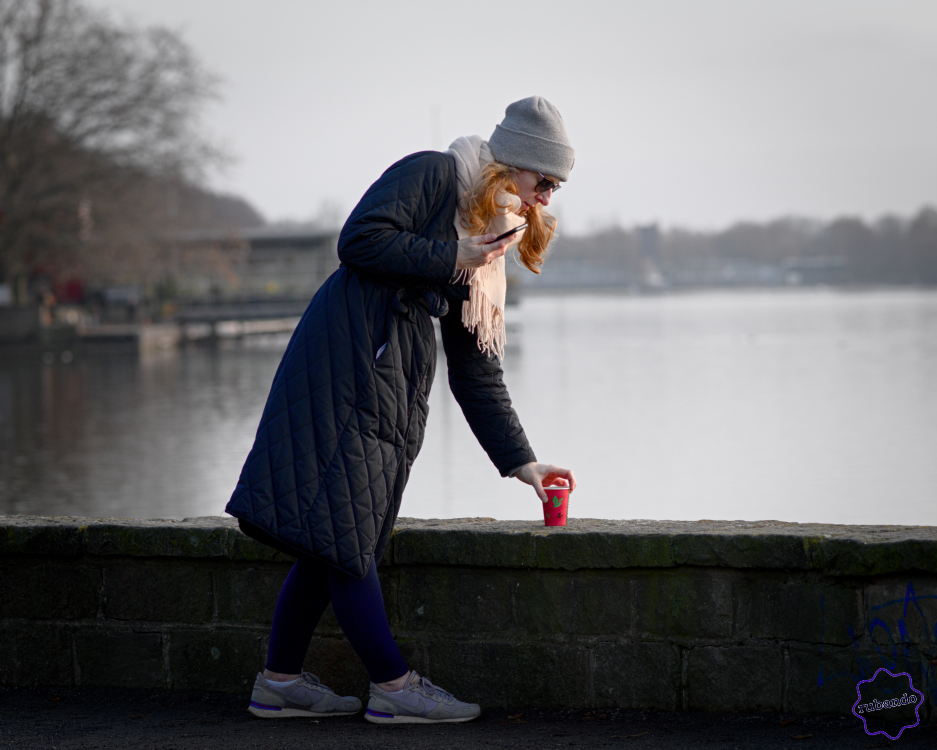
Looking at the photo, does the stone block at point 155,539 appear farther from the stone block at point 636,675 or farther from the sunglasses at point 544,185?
the sunglasses at point 544,185

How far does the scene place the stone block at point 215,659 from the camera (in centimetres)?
335

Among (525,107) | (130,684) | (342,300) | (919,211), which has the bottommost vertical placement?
(130,684)

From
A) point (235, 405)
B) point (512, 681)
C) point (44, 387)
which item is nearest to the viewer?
point (512, 681)

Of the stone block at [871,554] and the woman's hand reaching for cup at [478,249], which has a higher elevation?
the woman's hand reaching for cup at [478,249]

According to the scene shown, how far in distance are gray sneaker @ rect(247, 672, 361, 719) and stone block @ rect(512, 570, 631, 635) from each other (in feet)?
1.84

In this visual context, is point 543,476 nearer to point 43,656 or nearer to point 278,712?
point 278,712

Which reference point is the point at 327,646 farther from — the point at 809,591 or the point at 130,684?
the point at 809,591

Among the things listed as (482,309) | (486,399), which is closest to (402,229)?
(482,309)

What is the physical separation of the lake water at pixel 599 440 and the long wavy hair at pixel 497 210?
5.47m

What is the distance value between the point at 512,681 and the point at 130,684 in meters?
1.15

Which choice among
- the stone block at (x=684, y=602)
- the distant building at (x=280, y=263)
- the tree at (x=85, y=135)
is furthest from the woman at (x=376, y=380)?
the distant building at (x=280, y=263)

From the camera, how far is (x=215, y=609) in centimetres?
336

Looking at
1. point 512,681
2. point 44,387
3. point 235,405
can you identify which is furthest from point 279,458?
point 44,387

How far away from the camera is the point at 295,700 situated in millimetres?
3088
